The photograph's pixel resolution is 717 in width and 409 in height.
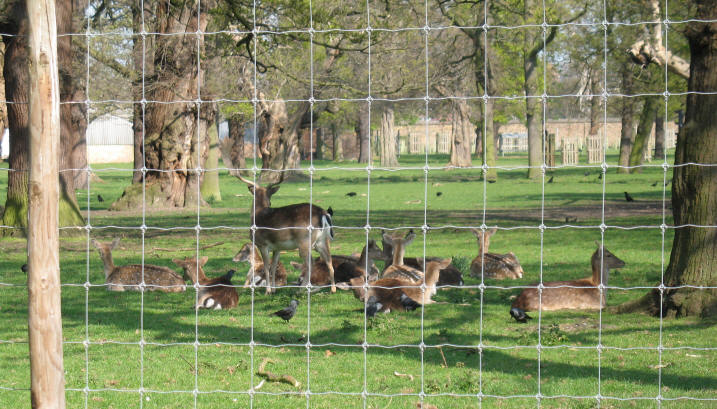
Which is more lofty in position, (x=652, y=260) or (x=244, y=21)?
(x=244, y=21)

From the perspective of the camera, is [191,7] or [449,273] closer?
[449,273]

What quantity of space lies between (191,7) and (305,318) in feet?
38.8

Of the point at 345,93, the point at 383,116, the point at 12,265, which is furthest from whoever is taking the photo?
the point at 383,116

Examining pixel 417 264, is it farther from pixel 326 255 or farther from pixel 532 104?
pixel 532 104

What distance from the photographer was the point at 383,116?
6500cm

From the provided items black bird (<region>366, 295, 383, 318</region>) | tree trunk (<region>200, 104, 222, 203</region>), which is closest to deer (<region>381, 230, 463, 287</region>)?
black bird (<region>366, 295, 383, 318</region>)

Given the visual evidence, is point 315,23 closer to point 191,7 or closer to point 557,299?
point 191,7

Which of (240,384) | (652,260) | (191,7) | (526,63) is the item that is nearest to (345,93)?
(526,63)

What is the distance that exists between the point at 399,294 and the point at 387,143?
52385 millimetres

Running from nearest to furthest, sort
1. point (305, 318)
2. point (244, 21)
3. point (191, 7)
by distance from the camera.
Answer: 1. point (305, 318)
2. point (244, 21)
3. point (191, 7)

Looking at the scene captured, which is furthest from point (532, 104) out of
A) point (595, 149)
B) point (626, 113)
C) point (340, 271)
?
point (340, 271)

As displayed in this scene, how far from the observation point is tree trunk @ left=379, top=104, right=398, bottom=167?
6144 cm

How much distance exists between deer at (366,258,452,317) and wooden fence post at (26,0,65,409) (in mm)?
4395

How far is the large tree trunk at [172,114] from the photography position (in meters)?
20.6
